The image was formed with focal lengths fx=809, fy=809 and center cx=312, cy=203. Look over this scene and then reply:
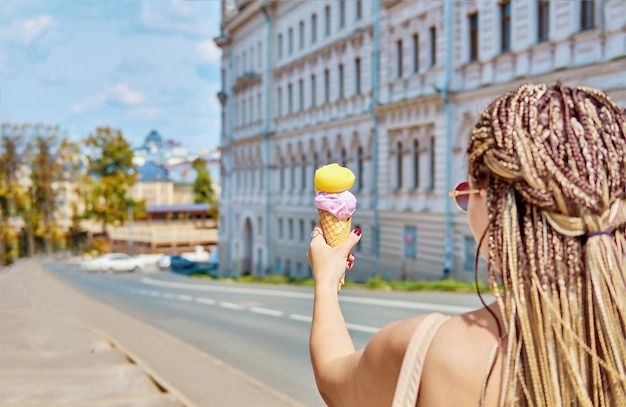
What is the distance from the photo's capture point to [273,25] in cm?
4150

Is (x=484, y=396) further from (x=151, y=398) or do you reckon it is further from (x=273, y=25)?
(x=273, y=25)

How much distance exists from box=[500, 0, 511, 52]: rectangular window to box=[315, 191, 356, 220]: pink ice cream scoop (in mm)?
21281

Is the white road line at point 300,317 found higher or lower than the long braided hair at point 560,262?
lower

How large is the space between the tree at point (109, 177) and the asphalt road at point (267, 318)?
2881 cm

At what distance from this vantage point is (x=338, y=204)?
2074 mm

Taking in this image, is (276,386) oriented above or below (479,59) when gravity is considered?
below

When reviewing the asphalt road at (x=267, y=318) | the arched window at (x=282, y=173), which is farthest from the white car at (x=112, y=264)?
the asphalt road at (x=267, y=318)

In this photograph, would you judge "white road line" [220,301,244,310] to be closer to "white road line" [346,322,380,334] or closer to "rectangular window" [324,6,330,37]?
"white road line" [346,322,380,334]

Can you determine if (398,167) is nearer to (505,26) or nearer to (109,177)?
(505,26)

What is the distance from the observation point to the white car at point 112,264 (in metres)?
46.1

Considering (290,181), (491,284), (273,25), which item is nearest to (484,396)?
(491,284)

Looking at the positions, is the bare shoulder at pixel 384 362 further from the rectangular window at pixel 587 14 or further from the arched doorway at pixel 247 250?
the arched doorway at pixel 247 250

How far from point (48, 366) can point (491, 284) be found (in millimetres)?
7571

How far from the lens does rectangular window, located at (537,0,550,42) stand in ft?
68.0
